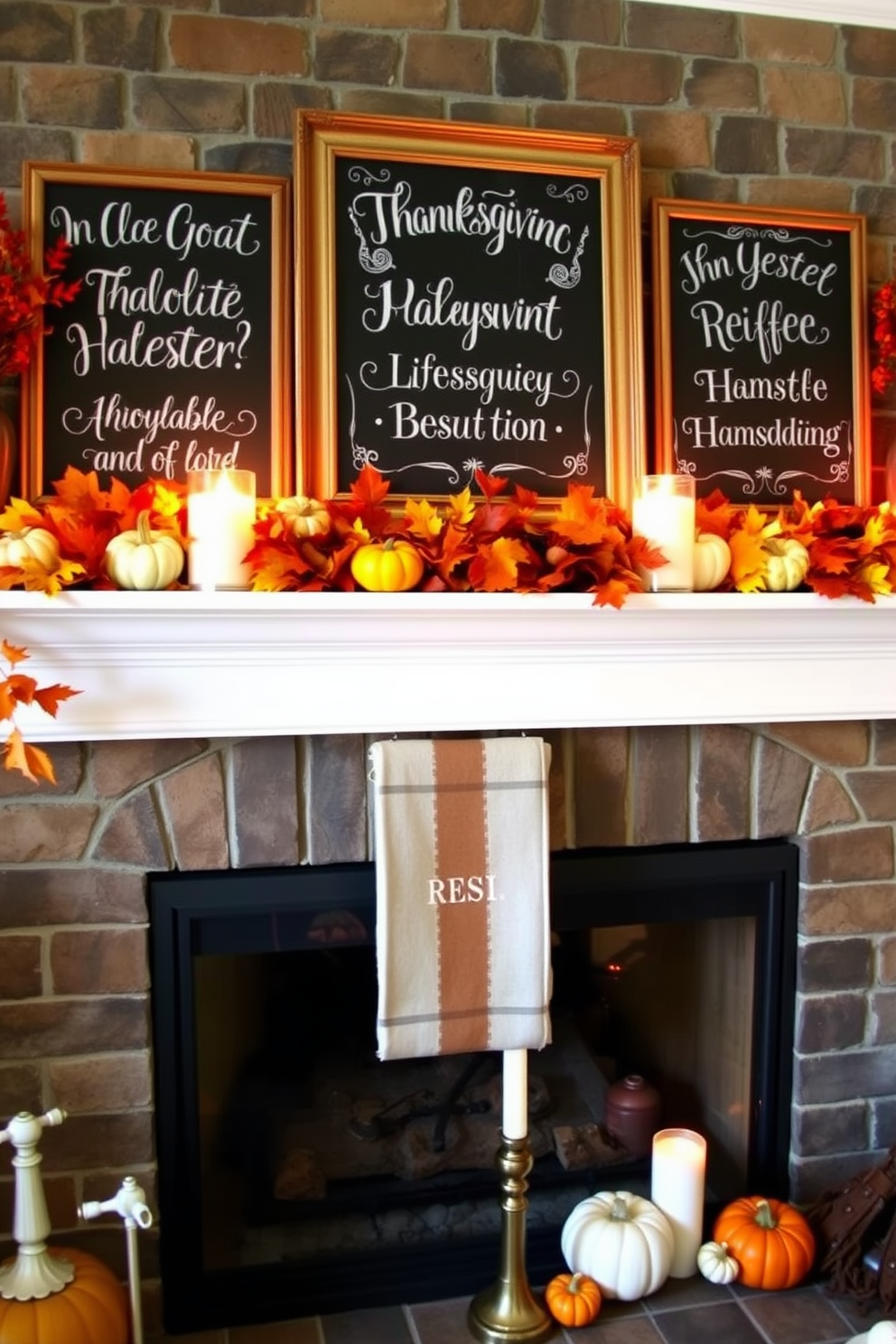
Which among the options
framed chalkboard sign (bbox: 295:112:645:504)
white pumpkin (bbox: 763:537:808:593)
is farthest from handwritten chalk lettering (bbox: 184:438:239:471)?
white pumpkin (bbox: 763:537:808:593)

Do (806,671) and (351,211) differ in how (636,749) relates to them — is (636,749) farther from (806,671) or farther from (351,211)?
(351,211)

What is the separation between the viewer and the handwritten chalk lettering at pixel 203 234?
164 cm

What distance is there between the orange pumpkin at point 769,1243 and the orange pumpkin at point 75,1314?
0.98m

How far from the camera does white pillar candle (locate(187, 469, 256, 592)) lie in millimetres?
1489

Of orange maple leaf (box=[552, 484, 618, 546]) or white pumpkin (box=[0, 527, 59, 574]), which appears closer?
white pumpkin (box=[0, 527, 59, 574])

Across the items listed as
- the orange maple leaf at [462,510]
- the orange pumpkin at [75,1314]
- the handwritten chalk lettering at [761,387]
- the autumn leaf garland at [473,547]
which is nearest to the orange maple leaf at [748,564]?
the autumn leaf garland at [473,547]

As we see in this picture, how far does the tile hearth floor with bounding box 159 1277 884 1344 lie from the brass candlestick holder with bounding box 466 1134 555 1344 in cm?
4

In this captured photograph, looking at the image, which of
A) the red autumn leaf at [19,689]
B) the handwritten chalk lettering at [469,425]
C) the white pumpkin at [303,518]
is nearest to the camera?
the red autumn leaf at [19,689]

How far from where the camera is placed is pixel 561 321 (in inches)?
69.6

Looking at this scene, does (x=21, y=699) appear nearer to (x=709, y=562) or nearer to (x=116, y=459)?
(x=116, y=459)

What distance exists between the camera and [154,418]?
1.65 meters

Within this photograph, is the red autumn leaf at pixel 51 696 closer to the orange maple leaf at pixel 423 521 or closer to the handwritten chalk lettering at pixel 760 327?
the orange maple leaf at pixel 423 521

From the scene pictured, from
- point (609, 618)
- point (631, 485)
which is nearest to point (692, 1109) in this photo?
point (609, 618)

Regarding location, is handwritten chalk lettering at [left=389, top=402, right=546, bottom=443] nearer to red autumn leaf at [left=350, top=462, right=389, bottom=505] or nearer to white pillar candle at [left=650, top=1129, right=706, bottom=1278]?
red autumn leaf at [left=350, top=462, right=389, bottom=505]
